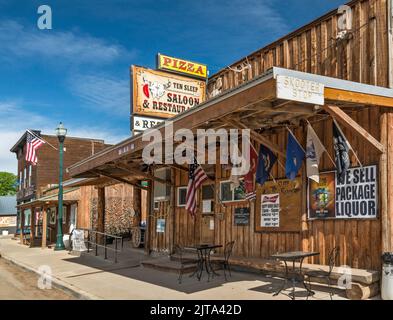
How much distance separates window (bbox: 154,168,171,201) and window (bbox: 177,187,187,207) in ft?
1.93

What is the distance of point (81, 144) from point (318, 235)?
1315 inches

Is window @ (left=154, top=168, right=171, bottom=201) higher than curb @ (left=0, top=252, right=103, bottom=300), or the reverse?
window @ (left=154, top=168, right=171, bottom=201)

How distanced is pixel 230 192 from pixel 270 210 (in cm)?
173

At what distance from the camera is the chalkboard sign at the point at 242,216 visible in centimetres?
1153

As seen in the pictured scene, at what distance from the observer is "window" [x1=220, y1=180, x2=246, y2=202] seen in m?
11.8

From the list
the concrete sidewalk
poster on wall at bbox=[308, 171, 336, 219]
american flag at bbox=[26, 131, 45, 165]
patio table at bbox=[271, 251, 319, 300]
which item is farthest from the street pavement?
american flag at bbox=[26, 131, 45, 165]

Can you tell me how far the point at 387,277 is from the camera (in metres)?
7.78

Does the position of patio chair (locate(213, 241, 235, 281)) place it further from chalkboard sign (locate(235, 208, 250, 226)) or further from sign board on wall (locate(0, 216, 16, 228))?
sign board on wall (locate(0, 216, 16, 228))

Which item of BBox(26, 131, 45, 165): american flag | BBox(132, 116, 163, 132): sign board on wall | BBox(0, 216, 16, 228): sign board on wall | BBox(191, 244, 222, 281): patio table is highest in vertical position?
BBox(26, 131, 45, 165): american flag

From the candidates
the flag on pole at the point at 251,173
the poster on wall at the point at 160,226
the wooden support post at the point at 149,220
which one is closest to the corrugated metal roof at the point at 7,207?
the wooden support post at the point at 149,220

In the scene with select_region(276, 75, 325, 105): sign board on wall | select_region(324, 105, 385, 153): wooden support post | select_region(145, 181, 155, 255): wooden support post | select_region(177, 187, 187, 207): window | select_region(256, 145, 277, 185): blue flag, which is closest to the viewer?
select_region(276, 75, 325, 105): sign board on wall

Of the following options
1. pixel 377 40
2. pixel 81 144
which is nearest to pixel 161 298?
pixel 377 40

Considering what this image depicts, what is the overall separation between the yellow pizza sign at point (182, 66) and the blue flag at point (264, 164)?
191 inches
